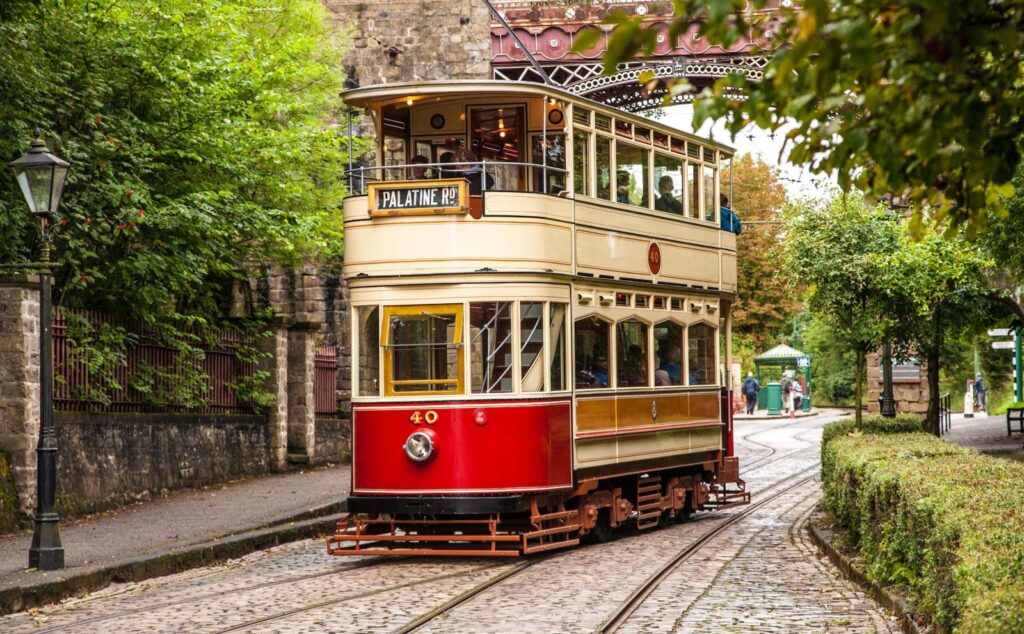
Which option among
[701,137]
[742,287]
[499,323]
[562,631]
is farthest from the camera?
[742,287]

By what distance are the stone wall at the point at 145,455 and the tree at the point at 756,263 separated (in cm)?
4070

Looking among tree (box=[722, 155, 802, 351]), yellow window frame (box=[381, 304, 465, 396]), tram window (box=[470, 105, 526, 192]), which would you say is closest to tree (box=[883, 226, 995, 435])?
tram window (box=[470, 105, 526, 192])

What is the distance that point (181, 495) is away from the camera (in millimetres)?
21234

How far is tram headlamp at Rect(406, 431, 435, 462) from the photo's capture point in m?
14.7

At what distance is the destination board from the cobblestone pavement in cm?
349

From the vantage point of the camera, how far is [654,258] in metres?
17.7

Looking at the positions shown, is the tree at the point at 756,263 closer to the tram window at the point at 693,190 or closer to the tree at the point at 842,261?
the tree at the point at 842,261

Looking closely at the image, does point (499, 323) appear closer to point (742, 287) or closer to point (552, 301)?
point (552, 301)

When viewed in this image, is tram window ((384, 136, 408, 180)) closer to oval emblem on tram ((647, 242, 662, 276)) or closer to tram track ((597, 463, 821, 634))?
oval emblem on tram ((647, 242, 662, 276))

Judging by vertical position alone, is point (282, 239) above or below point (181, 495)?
above

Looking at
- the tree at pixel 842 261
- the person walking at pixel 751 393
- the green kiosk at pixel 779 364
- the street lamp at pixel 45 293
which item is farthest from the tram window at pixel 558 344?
the person walking at pixel 751 393

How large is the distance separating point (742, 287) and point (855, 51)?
61.0 meters

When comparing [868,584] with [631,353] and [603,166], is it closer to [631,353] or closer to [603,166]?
[631,353]

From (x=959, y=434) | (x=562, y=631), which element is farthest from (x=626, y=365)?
(x=959, y=434)
